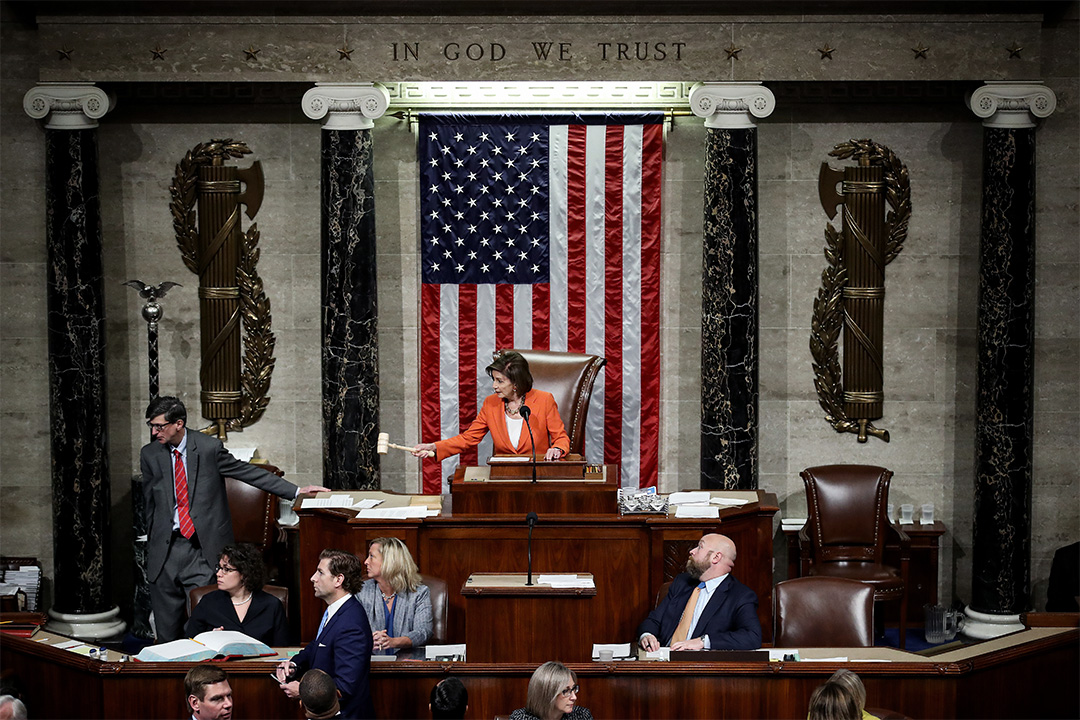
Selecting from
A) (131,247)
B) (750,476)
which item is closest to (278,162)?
(131,247)

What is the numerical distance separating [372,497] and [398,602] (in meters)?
1.60

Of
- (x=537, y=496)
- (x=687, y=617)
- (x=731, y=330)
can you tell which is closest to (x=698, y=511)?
(x=537, y=496)

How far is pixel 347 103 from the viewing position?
32.1 ft

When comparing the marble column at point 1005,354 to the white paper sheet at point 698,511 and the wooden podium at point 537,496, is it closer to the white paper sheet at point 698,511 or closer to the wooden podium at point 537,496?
the white paper sheet at point 698,511

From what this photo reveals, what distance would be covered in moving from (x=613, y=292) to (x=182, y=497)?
13.0ft

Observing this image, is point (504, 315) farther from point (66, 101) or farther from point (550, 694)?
point (550, 694)

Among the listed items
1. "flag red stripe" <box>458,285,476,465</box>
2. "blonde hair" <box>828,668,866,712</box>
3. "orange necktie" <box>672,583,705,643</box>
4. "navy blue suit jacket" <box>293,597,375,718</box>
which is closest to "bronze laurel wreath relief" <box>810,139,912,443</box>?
"flag red stripe" <box>458,285,476,465</box>

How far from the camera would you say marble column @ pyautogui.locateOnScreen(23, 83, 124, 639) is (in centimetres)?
990

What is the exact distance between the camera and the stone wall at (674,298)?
10406 millimetres

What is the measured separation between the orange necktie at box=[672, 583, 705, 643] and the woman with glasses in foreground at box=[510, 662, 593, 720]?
1.58 metres

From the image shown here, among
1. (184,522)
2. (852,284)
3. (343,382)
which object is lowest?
(184,522)

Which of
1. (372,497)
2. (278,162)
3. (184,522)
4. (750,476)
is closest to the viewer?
(184,522)

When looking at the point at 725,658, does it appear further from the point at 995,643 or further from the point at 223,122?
the point at 223,122

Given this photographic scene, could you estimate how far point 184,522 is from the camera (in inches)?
317
